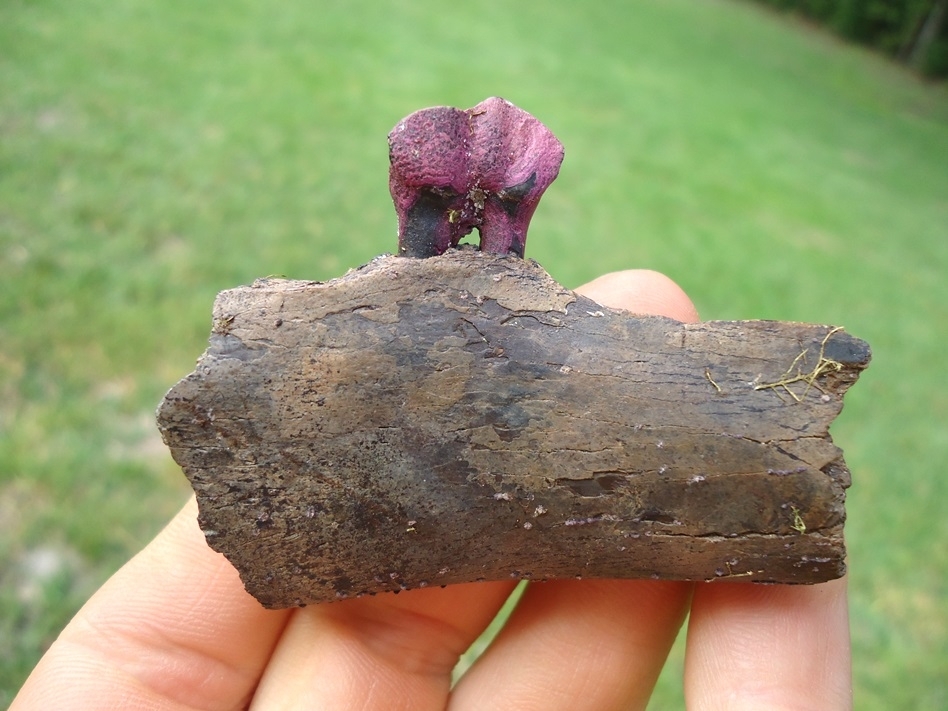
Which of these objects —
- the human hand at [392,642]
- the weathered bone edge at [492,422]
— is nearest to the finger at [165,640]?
the human hand at [392,642]

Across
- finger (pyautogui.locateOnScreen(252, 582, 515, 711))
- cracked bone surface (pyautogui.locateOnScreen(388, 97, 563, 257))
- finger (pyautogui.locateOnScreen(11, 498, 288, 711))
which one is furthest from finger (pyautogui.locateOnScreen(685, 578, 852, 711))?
finger (pyautogui.locateOnScreen(11, 498, 288, 711))

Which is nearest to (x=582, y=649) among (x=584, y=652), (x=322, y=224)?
(x=584, y=652)

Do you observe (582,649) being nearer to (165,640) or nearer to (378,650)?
(378,650)

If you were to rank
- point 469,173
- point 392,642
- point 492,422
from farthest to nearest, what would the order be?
point 392,642
point 469,173
point 492,422

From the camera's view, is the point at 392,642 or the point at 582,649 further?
the point at 392,642

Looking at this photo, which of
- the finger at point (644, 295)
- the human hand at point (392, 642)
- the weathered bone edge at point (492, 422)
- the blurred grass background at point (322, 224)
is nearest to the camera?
the weathered bone edge at point (492, 422)

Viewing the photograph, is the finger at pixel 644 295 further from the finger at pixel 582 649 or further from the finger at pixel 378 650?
the finger at pixel 378 650

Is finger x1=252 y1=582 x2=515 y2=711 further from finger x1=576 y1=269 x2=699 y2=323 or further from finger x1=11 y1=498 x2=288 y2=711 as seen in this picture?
finger x1=576 y1=269 x2=699 y2=323
